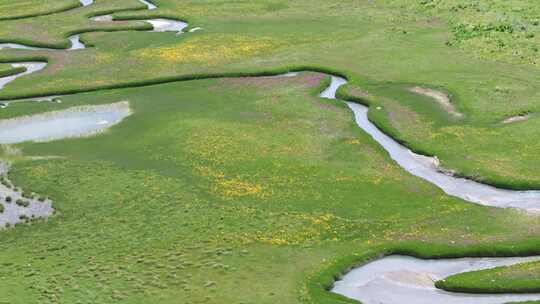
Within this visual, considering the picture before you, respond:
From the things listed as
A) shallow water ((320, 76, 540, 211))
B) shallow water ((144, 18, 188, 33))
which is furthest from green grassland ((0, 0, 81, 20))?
shallow water ((320, 76, 540, 211))

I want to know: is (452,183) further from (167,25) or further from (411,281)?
(167,25)

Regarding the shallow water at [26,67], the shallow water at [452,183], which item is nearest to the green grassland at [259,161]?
the shallow water at [452,183]

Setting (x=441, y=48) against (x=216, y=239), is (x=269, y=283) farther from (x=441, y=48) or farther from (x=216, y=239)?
(x=441, y=48)

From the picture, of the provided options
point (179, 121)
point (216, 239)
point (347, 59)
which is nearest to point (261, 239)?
point (216, 239)

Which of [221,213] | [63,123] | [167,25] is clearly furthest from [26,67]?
[221,213]

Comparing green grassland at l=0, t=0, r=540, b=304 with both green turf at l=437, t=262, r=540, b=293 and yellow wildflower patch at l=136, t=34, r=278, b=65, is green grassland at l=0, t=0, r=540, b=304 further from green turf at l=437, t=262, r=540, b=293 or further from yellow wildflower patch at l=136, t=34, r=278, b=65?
green turf at l=437, t=262, r=540, b=293
